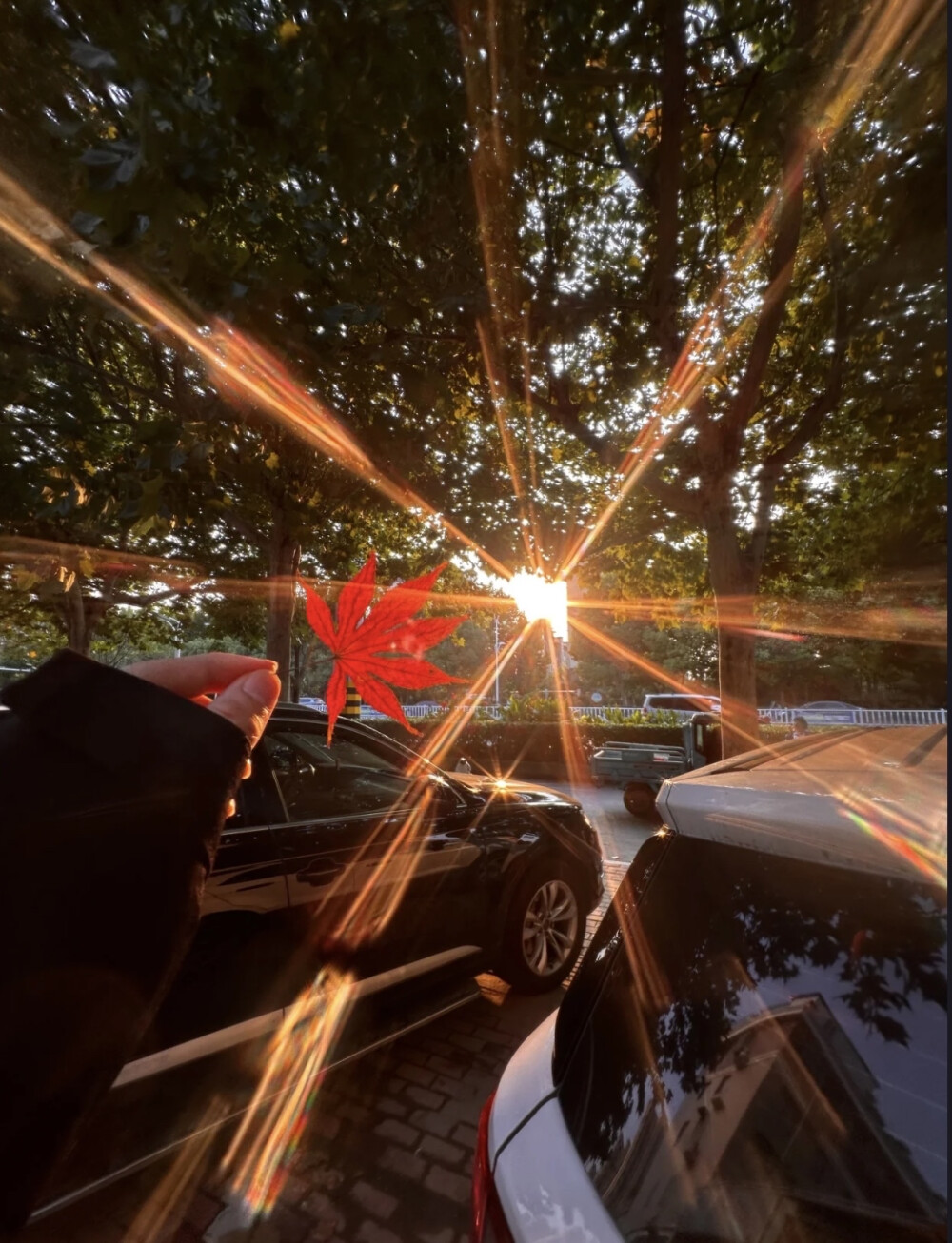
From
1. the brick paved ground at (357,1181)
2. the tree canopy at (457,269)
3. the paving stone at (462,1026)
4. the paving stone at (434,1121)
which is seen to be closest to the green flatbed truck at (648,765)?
the tree canopy at (457,269)

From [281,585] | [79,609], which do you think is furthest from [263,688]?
[79,609]

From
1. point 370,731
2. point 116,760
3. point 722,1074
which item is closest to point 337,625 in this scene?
point 116,760

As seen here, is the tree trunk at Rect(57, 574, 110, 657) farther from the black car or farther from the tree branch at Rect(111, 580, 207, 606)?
the black car

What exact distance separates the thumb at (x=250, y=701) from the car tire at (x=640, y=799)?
1006 cm

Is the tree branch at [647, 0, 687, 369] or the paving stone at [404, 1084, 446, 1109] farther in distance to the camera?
the tree branch at [647, 0, 687, 369]

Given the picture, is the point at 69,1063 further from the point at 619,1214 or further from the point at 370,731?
the point at 370,731

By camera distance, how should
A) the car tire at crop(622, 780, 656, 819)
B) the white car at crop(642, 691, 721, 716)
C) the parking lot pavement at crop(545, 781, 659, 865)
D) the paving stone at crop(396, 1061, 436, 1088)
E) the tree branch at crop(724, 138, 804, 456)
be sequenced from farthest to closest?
1. the white car at crop(642, 691, 721, 716)
2. the car tire at crop(622, 780, 656, 819)
3. the parking lot pavement at crop(545, 781, 659, 865)
4. the tree branch at crop(724, 138, 804, 456)
5. the paving stone at crop(396, 1061, 436, 1088)

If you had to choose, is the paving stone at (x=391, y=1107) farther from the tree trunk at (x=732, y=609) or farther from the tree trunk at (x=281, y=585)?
the tree trunk at (x=732, y=609)

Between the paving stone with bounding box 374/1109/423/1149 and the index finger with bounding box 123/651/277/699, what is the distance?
99.8 inches

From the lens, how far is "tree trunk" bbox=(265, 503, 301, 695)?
13.5 feet

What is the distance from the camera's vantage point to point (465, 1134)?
275 cm

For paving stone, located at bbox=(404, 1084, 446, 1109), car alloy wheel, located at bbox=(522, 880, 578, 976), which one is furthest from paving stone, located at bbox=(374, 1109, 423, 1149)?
car alloy wheel, located at bbox=(522, 880, 578, 976)

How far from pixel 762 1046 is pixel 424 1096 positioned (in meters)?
2.61

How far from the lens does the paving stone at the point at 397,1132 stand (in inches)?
106
